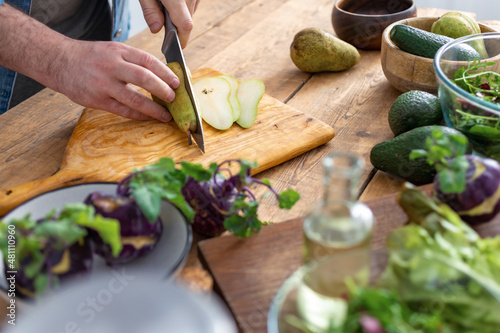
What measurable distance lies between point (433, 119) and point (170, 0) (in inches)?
30.8

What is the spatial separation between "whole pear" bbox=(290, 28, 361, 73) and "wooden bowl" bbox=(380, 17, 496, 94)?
0.16 metres

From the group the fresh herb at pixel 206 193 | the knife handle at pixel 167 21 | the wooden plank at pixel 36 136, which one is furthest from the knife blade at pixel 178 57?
the fresh herb at pixel 206 193

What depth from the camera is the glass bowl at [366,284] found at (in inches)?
22.1

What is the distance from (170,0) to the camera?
4.60ft

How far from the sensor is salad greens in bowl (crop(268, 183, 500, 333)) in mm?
512

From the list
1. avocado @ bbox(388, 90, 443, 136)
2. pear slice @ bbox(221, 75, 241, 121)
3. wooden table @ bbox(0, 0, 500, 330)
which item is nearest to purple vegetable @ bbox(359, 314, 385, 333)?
wooden table @ bbox(0, 0, 500, 330)

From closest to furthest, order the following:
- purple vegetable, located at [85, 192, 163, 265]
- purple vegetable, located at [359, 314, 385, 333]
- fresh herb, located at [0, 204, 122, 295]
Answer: purple vegetable, located at [359, 314, 385, 333] → fresh herb, located at [0, 204, 122, 295] → purple vegetable, located at [85, 192, 163, 265]

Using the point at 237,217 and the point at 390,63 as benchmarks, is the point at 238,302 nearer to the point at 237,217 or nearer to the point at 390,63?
the point at 237,217

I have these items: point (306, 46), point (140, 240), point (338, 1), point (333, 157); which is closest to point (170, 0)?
point (306, 46)

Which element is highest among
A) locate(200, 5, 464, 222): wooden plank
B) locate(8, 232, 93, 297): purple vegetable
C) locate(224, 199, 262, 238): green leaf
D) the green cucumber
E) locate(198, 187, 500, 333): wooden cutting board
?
locate(8, 232, 93, 297): purple vegetable

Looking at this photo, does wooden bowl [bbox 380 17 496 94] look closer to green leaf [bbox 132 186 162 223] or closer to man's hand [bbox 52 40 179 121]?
man's hand [bbox 52 40 179 121]

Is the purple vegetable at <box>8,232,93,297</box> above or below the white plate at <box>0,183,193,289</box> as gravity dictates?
above

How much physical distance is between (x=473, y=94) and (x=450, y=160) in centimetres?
39

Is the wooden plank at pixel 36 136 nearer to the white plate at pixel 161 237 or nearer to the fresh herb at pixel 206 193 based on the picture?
the white plate at pixel 161 237
